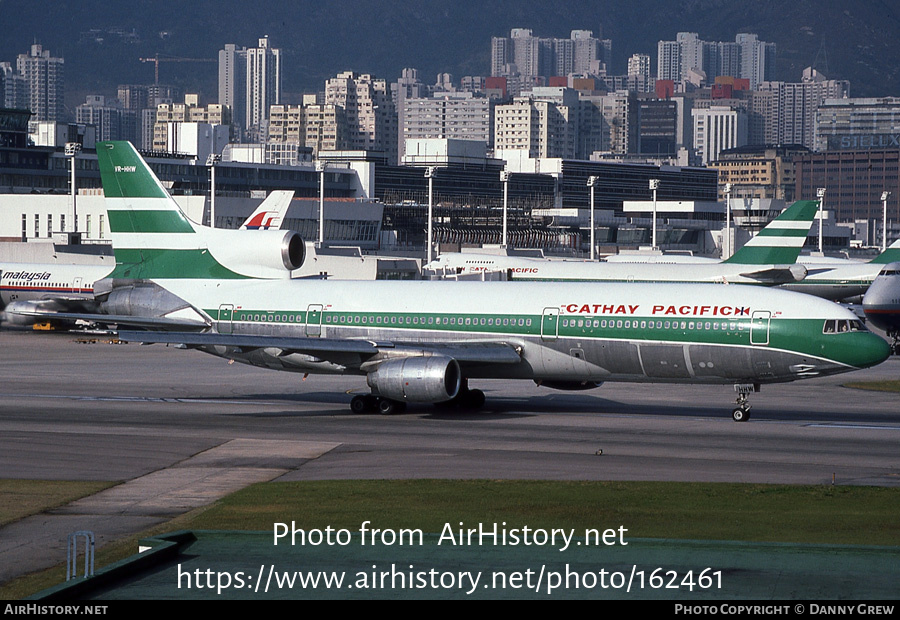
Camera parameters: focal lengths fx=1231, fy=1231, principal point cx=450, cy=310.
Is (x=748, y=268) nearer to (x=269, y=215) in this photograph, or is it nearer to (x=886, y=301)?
(x=886, y=301)

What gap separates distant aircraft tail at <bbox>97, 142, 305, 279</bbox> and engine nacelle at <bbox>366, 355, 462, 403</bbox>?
27.2ft

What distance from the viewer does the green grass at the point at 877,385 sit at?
177 ft

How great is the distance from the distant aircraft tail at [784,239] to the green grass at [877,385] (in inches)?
1346

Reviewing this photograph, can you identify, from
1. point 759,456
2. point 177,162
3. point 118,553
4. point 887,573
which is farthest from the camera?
point 177,162

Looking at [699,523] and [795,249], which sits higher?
[795,249]

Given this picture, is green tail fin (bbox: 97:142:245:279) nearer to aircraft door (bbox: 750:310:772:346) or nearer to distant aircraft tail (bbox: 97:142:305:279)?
distant aircraft tail (bbox: 97:142:305:279)

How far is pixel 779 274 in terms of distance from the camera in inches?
3524

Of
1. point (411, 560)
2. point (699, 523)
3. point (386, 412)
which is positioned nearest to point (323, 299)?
point (386, 412)

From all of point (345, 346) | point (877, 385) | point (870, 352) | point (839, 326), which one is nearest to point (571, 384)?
point (345, 346)

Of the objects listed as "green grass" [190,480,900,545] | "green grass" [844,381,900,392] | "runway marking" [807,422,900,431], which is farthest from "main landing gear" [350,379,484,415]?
"green grass" [844,381,900,392]

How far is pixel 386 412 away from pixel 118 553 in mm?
20935

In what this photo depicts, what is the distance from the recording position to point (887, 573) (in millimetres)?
17828

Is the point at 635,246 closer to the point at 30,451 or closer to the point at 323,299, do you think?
the point at 323,299

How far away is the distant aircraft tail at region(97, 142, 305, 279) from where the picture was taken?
152ft
